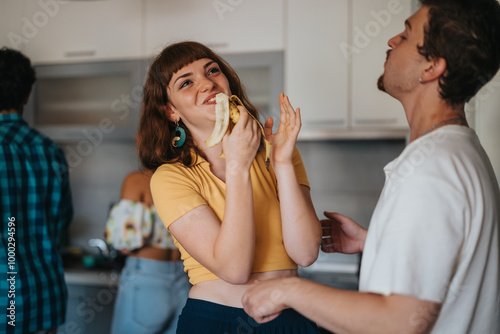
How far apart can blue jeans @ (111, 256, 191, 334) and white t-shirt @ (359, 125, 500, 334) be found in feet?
4.61

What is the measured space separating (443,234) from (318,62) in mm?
2012

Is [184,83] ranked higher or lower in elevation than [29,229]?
higher

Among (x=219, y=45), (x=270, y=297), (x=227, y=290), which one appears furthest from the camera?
(x=219, y=45)

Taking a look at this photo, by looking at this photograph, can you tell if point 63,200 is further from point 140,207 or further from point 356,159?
point 356,159

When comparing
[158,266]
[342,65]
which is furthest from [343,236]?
[342,65]

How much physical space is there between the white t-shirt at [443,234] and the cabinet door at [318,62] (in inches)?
69.4

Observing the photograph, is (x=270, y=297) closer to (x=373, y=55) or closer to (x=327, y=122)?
(x=327, y=122)

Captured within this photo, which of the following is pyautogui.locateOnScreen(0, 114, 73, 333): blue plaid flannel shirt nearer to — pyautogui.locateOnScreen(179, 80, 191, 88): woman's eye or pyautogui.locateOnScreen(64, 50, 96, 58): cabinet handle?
pyautogui.locateOnScreen(179, 80, 191, 88): woman's eye

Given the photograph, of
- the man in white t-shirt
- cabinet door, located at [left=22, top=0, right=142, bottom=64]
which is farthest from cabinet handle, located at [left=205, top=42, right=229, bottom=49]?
the man in white t-shirt

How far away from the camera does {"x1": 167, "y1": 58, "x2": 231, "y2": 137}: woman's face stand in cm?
126

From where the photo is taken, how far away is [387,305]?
0.83 metres

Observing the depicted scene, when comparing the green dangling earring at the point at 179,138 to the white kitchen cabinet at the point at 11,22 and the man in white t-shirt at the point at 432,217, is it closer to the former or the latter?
the man in white t-shirt at the point at 432,217

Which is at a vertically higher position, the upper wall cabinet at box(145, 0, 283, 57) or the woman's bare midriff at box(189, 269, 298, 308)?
the upper wall cabinet at box(145, 0, 283, 57)

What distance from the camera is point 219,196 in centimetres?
123
